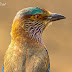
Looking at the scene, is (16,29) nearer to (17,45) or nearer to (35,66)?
(17,45)

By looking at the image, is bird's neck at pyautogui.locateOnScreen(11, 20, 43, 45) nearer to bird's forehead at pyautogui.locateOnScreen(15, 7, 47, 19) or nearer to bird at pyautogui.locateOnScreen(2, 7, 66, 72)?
bird at pyautogui.locateOnScreen(2, 7, 66, 72)

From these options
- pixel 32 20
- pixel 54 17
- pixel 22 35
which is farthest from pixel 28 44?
pixel 54 17

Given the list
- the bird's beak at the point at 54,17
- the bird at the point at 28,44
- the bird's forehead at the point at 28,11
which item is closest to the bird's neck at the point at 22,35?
the bird at the point at 28,44

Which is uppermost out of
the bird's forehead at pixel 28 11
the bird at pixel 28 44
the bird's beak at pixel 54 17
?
the bird's forehead at pixel 28 11

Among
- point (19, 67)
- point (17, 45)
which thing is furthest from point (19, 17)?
point (19, 67)

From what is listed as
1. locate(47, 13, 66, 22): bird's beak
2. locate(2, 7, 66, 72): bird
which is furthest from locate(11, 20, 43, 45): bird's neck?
locate(47, 13, 66, 22): bird's beak

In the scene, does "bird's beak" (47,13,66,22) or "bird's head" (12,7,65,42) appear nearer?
"bird's head" (12,7,65,42)

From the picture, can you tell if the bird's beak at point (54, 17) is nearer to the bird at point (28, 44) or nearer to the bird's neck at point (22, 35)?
the bird at point (28, 44)
